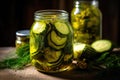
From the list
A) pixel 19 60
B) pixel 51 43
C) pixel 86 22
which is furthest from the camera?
pixel 86 22

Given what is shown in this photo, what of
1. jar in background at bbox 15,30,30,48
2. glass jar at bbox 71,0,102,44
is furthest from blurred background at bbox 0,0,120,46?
jar in background at bbox 15,30,30,48

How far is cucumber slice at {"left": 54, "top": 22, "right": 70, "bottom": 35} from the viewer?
2.32ft

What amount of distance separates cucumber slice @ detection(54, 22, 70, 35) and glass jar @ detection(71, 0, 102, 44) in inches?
8.3

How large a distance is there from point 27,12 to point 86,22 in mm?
706

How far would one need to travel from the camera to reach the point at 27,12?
1.58 metres

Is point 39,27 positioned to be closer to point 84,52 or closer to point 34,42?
point 34,42

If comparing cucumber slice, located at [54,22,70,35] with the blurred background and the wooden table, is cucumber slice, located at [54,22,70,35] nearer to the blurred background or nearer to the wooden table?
the wooden table

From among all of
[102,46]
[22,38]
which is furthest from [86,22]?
[22,38]

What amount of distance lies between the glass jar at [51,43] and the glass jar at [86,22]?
0.66 feet

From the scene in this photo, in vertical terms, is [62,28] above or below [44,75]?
above

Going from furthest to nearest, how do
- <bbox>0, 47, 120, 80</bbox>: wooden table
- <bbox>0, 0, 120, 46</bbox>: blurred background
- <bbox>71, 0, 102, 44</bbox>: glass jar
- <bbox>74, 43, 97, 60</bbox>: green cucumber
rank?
1. <bbox>0, 0, 120, 46</bbox>: blurred background
2. <bbox>71, 0, 102, 44</bbox>: glass jar
3. <bbox>74, 43, 97, 60</bbox>: green cucumber
4. <bbox>0, 47, 120, 80</bbox>: wooden table

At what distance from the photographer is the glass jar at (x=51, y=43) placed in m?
0.70

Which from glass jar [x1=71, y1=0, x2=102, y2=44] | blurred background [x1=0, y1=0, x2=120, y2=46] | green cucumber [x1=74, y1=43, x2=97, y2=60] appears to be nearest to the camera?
green cucumber [x1=74, y1=43, x2=97, y2=60]

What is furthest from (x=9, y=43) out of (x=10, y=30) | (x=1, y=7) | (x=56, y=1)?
(x=56, y=1)
